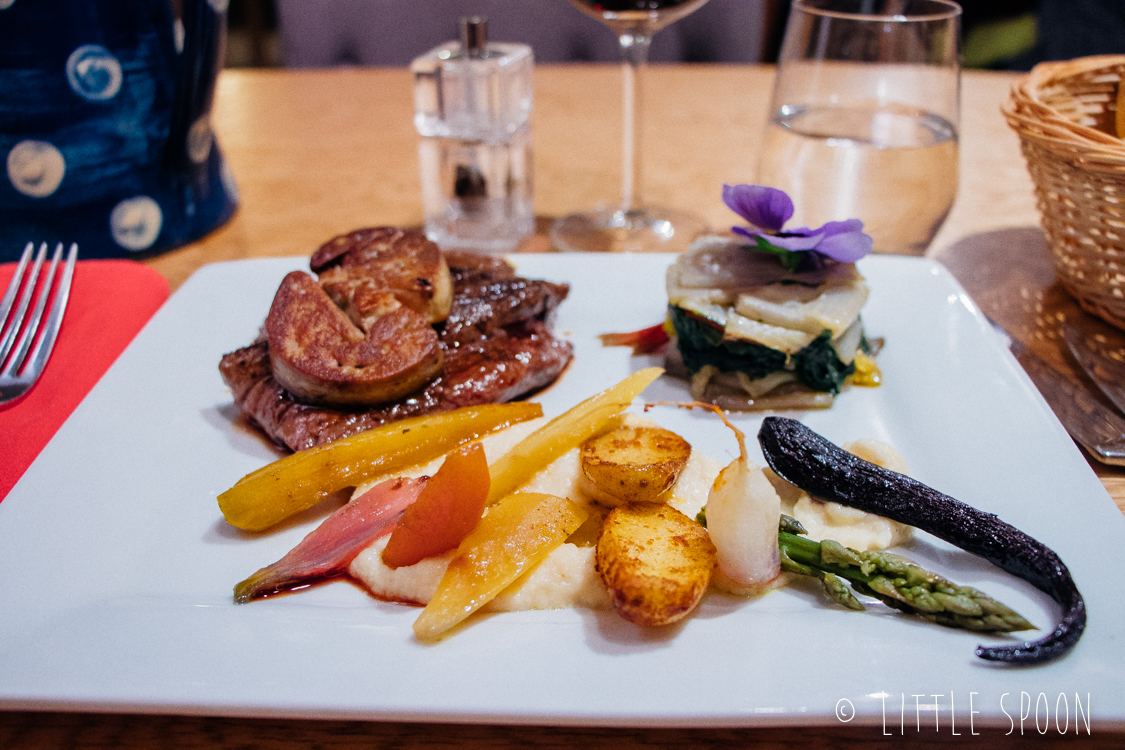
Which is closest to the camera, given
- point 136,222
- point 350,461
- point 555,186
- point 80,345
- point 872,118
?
point 350,461

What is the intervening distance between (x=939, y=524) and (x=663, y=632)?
0.56 m

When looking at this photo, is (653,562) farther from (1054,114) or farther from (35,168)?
(35,168)

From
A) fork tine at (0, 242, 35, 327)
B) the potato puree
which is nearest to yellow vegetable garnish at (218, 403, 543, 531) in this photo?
the potato puree

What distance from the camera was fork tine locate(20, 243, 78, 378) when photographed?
75.5 inches

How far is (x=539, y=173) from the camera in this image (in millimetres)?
3646

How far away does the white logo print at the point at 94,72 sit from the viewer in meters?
2.25

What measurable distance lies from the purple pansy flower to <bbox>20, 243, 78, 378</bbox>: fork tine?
1.79 metres

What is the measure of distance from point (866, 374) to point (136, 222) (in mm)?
2418

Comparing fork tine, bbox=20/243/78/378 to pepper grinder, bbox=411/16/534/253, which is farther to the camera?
pepper grinder, bbox=411/16/534/253

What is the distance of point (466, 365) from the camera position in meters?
1.94

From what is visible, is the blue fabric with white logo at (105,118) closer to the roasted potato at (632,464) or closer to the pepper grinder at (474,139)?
the pepper grinder at (474,139)

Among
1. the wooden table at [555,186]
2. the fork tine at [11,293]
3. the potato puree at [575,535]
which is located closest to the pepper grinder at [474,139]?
the wooden table at [555,186]

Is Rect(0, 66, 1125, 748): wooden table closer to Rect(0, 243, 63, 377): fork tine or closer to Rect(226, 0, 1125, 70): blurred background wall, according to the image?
Rect(226, 0, 1125, 70): blurred background wall

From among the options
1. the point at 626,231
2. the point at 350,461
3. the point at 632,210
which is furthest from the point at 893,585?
the point at 632,210
